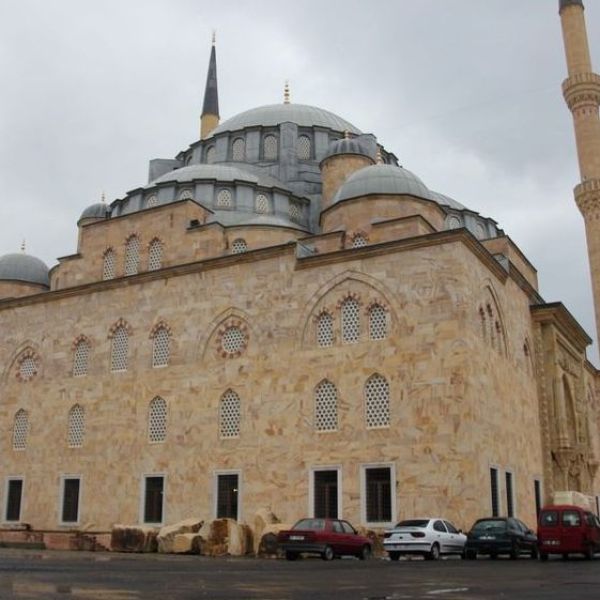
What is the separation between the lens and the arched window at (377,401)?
16812mm

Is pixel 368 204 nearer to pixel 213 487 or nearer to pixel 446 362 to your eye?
pixel 446 362

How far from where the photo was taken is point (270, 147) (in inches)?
1161

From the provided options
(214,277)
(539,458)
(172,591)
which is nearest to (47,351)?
(214,277)

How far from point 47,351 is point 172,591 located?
53.2 ft

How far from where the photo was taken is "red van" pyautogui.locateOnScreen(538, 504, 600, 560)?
13.3 metres

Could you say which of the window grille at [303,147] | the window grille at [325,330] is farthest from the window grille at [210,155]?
the window grille at [325,330]

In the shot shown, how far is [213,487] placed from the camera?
59.8 feet

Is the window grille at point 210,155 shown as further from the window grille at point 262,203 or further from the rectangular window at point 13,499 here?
the rectangular window at point 13,499

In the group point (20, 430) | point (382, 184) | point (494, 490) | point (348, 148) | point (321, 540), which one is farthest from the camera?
point (348, 148)

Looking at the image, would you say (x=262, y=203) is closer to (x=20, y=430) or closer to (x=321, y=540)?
(x=20, y=430)

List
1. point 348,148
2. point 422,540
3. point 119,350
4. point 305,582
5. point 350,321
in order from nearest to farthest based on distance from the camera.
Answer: point 305,582 → point 422,540 → point 350,321 → point 119,350 → point 348,148

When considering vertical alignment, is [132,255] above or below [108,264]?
above

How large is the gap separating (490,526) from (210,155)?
809 inches

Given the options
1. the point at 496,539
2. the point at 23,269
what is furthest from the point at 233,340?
the point at 23,269
